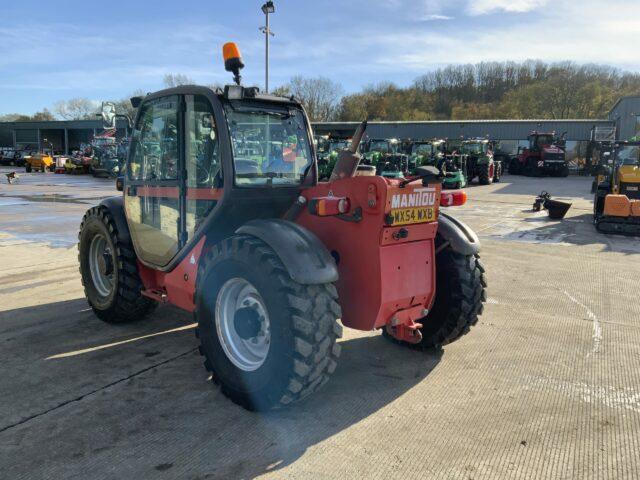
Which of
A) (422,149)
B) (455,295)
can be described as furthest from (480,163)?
(455,295)

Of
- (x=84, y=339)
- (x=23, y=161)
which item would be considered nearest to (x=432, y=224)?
(x=84, y=339)

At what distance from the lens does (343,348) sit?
172 inches

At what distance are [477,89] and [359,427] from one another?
8778 cm

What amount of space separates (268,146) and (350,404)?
6.52 feet

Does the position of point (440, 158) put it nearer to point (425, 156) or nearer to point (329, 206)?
point (425, 156)

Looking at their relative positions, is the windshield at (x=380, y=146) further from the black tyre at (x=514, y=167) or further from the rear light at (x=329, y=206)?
the rear light at (x=329, y=206)

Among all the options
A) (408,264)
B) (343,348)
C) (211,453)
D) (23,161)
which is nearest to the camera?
(211,453)

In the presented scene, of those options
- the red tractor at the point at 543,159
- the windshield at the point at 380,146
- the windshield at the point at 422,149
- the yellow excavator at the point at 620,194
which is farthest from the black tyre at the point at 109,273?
the red tractor at the point at 543,159

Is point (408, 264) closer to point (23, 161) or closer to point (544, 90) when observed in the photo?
point (23, 161)

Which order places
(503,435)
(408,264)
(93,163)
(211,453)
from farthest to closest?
A: (93,163) → (408,264) → (503,435) → (211,453)

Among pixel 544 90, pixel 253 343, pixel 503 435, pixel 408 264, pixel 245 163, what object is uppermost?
pixel 544 90

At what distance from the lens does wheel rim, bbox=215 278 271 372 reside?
10.8ft

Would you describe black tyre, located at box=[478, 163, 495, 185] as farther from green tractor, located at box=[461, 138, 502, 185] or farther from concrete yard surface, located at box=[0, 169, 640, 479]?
concrete yard surface, located at box=[0, 169, 640, 479]

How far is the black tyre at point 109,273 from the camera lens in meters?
4.55
